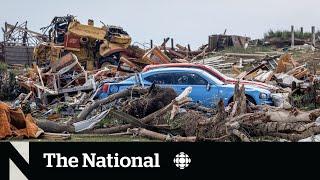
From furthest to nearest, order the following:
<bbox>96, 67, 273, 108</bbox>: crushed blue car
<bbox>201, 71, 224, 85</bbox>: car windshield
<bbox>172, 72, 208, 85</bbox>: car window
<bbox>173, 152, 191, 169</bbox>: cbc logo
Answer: <bbox>201, 71, 224, 85</bbox>: car windshield < <bbox>172, 72, 208, 85</bbox>: car window < <bbox>96, 67, 273, 108</bbox>: crushed blue car < <bbox>173, 152, 191, 169</bbox>: cbc logo

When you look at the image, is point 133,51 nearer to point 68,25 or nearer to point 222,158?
point 68,25

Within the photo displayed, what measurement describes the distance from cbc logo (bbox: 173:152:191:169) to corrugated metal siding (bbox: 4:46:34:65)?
3400cm

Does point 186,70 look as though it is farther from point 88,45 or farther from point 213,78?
point 88,45

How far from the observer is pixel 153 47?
28234 millimetres

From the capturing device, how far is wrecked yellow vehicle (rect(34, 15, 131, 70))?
29.5 m

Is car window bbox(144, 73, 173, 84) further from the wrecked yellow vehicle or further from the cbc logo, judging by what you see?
the cbc logo

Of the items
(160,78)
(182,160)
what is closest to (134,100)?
(160,78)

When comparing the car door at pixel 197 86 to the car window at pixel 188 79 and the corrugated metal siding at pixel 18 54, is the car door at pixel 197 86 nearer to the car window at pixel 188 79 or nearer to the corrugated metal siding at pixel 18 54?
the car window at pixel 188 79

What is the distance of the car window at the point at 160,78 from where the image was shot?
1691 centimetres

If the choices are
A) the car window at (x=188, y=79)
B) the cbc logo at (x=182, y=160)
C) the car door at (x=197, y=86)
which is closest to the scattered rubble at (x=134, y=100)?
the car door at (x=197, y=86)

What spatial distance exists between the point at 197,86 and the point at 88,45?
48.1 ft

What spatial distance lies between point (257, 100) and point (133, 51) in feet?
48.6

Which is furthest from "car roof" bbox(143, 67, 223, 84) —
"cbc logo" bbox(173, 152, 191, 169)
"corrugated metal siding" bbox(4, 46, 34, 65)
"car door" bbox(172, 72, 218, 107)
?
Answer: "corrugated metal siding" bbox(4, 46, 34, 65)

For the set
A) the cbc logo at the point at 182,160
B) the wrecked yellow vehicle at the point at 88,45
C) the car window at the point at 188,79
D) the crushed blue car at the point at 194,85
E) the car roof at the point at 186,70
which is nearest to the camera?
the cbc logo at the point at 182,160
